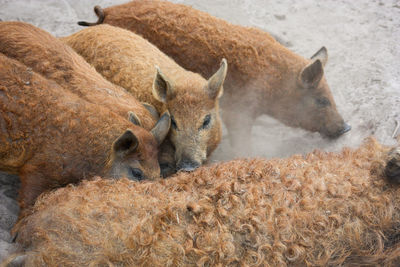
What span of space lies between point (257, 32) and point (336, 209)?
11.0 ft

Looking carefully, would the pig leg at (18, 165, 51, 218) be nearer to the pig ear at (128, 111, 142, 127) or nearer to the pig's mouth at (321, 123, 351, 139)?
the pig ear at (128, 111, 142, 127)

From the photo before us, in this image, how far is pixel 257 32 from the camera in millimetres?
5184

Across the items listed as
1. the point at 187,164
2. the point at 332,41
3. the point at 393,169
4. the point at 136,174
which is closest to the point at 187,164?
the point at 187,164

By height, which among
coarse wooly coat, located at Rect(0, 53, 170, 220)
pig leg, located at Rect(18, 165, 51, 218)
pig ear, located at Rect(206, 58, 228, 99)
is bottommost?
pig leg, located at Rect(18, 165, 51, 218)

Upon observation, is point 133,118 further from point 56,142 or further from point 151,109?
point 56,142

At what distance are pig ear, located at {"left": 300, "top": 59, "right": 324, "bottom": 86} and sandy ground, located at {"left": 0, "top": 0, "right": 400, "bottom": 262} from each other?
82 cm

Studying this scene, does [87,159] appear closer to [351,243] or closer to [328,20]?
[351,243]

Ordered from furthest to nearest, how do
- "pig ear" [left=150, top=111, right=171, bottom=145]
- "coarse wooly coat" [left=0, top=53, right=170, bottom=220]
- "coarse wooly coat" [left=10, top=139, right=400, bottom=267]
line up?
"pig ear" [left=150, top=111, right=171, bottom=145]
"coarse wooly coat" [left=0, top=53, right=170, bottom=220]
"coarse wooly coat" [left=10, top=139, right=400, bottom=267]

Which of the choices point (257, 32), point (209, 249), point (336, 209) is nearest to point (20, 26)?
point (257, 32)

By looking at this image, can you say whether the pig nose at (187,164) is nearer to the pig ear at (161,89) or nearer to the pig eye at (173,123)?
the pig eye at (173,123)

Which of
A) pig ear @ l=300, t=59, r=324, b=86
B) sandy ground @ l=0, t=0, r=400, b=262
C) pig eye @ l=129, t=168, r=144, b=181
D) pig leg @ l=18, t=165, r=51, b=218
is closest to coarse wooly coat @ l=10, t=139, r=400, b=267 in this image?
pig leg @ l=18, t=165, r=51, b=218

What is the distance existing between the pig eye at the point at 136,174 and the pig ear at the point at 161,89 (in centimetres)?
101

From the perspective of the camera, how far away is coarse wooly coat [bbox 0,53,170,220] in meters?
3.27

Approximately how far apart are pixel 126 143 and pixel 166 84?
0.99 meters
